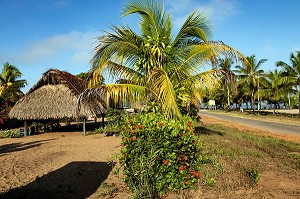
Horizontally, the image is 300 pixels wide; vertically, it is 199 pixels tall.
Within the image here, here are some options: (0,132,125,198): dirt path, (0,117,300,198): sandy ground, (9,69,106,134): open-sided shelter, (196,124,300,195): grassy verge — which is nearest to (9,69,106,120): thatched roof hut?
(9,69,106,134): open-sided shelter

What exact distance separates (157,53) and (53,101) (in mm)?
12500

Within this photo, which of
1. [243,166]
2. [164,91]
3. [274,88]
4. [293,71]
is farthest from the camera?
[274,88]

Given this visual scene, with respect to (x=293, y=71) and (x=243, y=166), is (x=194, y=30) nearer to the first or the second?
(x=243, y=166)

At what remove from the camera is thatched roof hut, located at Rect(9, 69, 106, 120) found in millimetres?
16344

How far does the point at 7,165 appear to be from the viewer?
8.26 m

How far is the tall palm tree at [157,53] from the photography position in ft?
21.6

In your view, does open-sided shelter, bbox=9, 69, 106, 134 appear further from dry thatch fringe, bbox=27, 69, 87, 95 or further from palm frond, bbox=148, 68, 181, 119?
palm frond, bbox=148, 68, 181, 119

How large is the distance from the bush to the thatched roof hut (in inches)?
449

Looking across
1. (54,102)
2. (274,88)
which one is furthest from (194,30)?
(274,88)

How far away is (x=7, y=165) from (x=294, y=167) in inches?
371

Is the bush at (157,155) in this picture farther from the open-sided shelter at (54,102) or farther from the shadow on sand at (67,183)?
the open-sided shelter at (54,102)

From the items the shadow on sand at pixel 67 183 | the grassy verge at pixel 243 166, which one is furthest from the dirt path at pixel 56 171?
the grassy verge at pixel 243 166

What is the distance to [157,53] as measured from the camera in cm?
677

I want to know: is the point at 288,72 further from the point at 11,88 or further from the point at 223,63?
the point at 11,88
